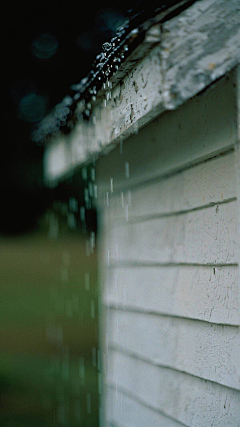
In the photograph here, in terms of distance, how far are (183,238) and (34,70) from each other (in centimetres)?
807

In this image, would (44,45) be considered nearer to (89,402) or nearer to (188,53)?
(89,402)

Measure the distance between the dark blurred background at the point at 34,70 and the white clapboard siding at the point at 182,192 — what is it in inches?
234

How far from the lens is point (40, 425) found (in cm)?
518

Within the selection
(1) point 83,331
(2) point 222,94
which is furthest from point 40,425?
(2) point 222,94

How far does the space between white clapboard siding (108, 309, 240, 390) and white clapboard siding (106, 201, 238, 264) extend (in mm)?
230

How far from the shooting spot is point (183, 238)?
1759mm

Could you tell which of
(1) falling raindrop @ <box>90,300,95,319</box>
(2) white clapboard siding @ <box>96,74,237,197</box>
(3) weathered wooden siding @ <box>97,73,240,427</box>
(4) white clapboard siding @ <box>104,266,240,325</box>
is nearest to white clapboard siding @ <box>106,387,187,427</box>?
(3) weathered wooden siding @ <box>97,73,240,427</box>

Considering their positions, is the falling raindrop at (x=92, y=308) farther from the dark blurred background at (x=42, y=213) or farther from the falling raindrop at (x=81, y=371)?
the falling raindrop at (x=81, y=371)

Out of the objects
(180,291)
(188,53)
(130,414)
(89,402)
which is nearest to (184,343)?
(180,291)

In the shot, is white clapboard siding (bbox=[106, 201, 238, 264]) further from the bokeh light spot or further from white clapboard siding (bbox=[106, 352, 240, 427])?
the bokeh light spot

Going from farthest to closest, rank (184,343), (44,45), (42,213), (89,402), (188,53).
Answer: (44,45), (42,213), (89,402), (184,343), (188,53)

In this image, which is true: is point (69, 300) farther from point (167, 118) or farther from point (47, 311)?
point (167, 118)

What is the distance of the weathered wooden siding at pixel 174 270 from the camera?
1.43 meters

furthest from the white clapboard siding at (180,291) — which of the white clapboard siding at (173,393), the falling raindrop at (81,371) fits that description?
the falling raindrop at (81,371)
